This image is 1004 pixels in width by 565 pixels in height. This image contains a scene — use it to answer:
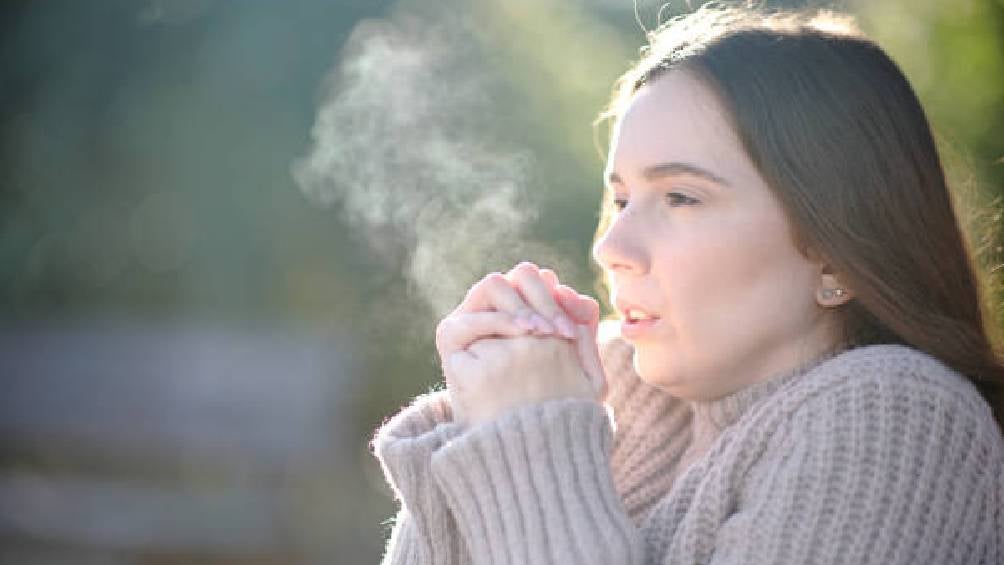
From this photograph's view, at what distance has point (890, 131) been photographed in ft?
6.05

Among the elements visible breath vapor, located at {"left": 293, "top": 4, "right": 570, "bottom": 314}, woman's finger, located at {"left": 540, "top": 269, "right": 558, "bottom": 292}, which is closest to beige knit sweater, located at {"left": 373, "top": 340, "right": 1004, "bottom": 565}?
woman's finger, located at {"left": 540, "top": 269, "right": 558, "bottom": 292}

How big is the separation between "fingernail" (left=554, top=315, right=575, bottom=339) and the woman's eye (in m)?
0.25

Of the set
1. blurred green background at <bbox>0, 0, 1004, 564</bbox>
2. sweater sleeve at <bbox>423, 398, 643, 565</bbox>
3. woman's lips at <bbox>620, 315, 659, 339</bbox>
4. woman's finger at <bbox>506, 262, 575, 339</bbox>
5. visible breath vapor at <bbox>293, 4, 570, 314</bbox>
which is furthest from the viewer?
blurred green background at <bbox>0, 0, 1004, 564</bbox>

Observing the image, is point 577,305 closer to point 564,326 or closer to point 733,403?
point 564,326

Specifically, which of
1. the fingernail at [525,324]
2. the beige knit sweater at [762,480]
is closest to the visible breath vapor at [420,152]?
the fingernail at [525,324]

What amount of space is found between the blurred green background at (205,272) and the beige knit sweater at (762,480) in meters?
3.71

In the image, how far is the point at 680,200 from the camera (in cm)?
186

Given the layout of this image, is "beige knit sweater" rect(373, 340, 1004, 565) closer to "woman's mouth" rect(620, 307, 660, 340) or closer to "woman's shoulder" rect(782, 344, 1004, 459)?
"woman's shoulder" rect(782, 344, 1004, 459)

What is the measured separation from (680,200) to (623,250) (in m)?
0.10

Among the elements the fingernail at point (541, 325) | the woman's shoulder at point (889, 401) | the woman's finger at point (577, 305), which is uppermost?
the woman's finger at point (577, 305)

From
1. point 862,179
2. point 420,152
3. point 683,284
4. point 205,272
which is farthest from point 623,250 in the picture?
point 205,272

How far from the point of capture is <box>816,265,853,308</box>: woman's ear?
6.10 ft

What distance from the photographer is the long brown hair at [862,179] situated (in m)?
1.81

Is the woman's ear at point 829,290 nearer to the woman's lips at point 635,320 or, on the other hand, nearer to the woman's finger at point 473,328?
the woman's lips at point 635,320
